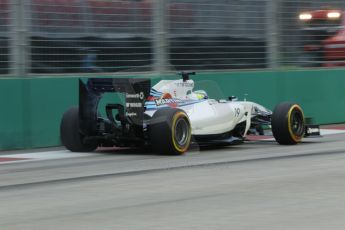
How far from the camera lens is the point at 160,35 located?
16688mm

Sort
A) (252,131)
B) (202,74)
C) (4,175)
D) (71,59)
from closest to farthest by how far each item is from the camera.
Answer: (4,175), (252,131), (71,59), (202,74)

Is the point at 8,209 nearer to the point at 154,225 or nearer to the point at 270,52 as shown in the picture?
the point at 154,225

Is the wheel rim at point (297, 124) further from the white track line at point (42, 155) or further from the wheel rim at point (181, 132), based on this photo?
the white track line at point (42, 155)

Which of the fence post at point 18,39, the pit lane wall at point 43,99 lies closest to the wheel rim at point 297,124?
the pit lane wall at point 43,99

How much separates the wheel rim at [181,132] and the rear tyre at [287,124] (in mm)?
2013

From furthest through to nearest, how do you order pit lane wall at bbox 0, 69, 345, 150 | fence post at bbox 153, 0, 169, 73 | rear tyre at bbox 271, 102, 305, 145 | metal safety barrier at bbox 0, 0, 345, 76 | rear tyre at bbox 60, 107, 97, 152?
1. fence post at bbox 153, 0, 169, 73
2. metal safety barrier at bbox 0, 0, 345, 76
3. pit lane wall at bbox 0, 69, 345, 150
4. rear tyre at bbox 271, 102, 305, 145
5. rear tyre at bbox 60, 107, 97, 152

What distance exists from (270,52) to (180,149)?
668 centimetres

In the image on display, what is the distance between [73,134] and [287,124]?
12.5ft

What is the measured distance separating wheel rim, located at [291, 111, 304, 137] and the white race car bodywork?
96 cm

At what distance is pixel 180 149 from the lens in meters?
12.7

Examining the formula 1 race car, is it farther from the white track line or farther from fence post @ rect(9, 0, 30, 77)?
fence post @ rect(9, 0, 30, 77)

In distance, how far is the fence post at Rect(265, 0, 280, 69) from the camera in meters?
18.5

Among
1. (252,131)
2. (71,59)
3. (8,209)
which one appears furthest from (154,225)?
(71,59)

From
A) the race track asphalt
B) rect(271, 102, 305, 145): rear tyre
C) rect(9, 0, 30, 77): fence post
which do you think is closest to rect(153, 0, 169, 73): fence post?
rect(9, 0, 30, 77): fence post
